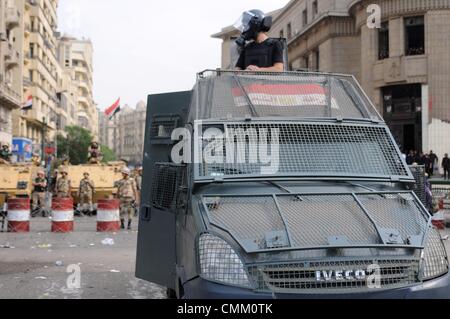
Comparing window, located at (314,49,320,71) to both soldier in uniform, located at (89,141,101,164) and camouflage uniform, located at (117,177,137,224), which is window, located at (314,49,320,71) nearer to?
soldier in uniform, located at (89,141,101,164)

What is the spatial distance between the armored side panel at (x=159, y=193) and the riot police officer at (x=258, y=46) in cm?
140

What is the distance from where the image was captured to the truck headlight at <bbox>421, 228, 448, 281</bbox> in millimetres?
4564

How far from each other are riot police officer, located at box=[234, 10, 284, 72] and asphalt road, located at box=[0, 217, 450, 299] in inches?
127

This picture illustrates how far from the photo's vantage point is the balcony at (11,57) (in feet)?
163

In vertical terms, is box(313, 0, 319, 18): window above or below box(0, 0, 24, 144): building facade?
above

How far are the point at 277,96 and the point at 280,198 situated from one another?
1.51 metres

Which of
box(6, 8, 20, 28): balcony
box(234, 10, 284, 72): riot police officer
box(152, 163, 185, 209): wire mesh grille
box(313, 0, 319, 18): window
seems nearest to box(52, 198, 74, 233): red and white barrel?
box(234, 10, 284, 72): riot police officer

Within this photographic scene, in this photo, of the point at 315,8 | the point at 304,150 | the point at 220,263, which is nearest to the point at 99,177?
the point at 304,150

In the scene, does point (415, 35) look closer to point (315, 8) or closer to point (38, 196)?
point (315, 8)

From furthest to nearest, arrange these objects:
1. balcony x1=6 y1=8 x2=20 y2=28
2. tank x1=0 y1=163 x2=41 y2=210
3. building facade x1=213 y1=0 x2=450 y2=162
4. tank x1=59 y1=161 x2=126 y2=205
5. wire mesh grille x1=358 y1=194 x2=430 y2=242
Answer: balcony x1=6 y1=8 x2=20 y2=28 < building facade x1=213 y1=0 x2=450 y2=162 < tank x1=59 y1=161 x2=126 y2=205 < tank x1=0 y1=163 x2=41 y2=210 < wire mesh grille x1=358 y1=194 x2=430 y2=242

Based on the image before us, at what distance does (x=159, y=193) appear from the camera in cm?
627

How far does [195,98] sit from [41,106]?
6336 cm

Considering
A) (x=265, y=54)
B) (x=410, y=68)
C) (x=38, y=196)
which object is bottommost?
(x=38, y=196)

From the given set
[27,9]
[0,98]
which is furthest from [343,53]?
[27,9]
